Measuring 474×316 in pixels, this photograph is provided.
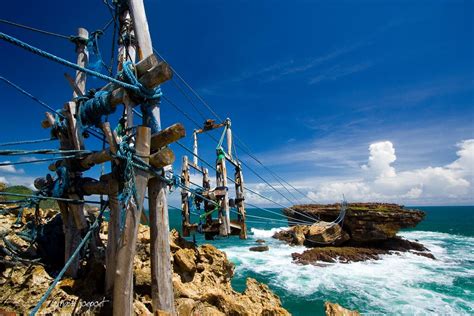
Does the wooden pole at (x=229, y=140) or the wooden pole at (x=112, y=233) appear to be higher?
the wooden pole at (x=229, y=140)

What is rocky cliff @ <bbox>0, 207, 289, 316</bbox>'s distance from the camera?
4589mm

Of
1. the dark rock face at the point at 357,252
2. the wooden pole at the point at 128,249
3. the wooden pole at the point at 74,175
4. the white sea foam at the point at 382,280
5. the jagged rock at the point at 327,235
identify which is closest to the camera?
the wooden pole at the point at 128,249

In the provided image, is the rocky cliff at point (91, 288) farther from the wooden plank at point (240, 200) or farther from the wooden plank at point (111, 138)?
the wooden plank at point (111, 138)

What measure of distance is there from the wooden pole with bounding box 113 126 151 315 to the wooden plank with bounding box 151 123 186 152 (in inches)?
Answer: 12.0

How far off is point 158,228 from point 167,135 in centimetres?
175

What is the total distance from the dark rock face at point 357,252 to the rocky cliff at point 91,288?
816 inches

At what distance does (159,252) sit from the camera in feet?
14.9

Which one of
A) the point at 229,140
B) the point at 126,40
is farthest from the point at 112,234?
the point at 229,140

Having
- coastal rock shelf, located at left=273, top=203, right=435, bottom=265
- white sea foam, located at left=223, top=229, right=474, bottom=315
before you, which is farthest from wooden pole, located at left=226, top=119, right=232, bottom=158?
coastal rock shelf, located at left=273, top=203, right=435, bottom=265

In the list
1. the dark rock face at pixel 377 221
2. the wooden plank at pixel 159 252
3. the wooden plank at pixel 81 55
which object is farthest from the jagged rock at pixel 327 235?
the wooden plank at pixel 81 55

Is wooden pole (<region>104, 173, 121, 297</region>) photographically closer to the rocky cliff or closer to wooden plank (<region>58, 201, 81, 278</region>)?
the rocky cliff

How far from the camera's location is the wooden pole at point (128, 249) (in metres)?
4.00

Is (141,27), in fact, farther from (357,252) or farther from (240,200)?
(357,252)

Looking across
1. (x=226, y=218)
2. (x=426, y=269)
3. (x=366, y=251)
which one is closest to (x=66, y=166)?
(x=226, y=218)
